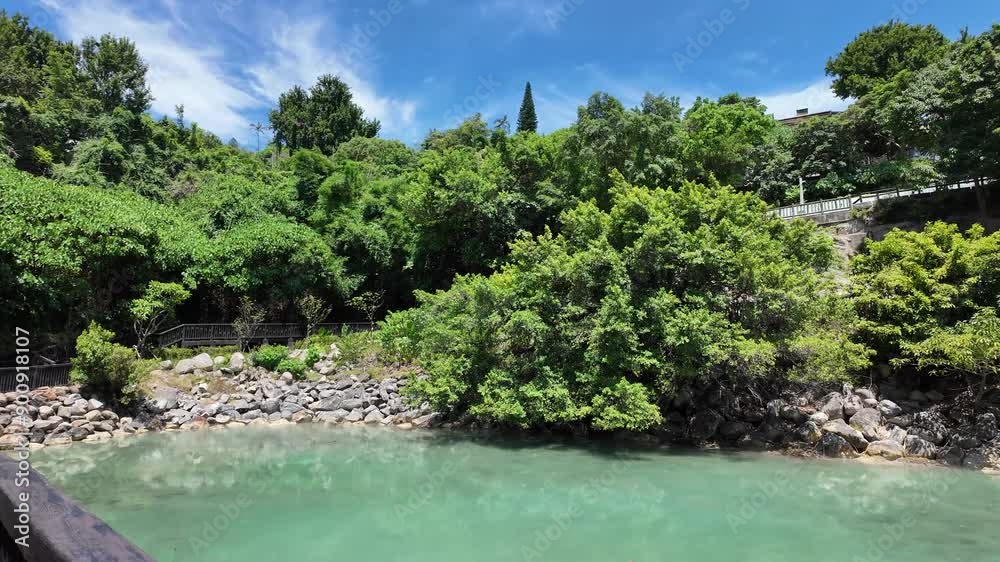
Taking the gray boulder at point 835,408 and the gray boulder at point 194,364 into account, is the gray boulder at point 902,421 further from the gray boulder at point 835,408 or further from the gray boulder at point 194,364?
the gray boulder at point 194,364

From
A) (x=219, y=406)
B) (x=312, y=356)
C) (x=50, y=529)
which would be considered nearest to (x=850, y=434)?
(x=50, y=529)

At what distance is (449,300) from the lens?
14.7 metres

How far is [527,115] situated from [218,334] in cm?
3349

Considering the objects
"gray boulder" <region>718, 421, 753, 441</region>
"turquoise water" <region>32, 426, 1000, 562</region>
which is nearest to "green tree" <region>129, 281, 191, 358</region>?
"turquoise water" <region>32, 426, 1000, 562</region>

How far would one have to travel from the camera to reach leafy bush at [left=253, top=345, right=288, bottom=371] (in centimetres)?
1744

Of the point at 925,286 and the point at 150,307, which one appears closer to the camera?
the point at 925,286

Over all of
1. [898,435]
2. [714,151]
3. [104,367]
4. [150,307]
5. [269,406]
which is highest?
[714,151]

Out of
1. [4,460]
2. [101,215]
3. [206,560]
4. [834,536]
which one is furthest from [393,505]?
[101,215]

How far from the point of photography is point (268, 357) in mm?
17422

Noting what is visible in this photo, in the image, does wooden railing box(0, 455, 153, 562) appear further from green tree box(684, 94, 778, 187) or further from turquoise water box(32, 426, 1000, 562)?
green tree box(684, 94, 778, 187)

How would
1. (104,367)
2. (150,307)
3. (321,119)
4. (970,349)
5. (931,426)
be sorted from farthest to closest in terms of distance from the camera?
(321,119)
(150,307)
(104,367)
(931,426)
(970,349)

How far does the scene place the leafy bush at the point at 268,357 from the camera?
17438 mm

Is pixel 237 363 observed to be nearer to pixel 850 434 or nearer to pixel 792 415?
pixel 792 415

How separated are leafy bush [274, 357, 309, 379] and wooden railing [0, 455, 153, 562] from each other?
16.3m
